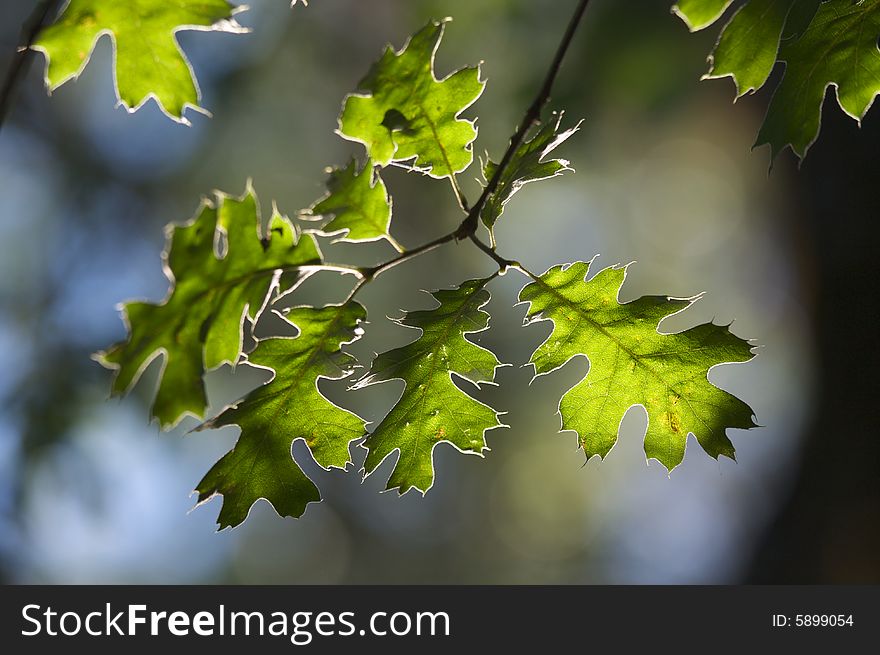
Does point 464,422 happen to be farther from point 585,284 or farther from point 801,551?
point 801,551

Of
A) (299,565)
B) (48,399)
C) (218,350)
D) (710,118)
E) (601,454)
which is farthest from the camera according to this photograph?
(299,565)

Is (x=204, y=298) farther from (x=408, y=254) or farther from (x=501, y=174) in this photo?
(x=501, y=174)

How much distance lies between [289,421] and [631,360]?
0.63 metres

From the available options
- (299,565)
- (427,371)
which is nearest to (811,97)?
(427,371)

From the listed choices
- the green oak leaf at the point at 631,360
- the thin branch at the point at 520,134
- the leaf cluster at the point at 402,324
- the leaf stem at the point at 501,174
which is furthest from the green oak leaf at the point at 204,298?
the green oak leaf at the point at 631,360

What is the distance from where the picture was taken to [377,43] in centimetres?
877

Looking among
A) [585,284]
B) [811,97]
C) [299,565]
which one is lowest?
[585,284]

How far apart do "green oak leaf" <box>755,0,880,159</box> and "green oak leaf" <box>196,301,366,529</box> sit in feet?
2.58

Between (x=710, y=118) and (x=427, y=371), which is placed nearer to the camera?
(x=427, y=371)

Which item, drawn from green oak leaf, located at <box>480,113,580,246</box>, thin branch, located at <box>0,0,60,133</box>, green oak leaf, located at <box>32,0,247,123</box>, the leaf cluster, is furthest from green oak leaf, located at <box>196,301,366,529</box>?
thin branch, located at <box>0,0,60,133</box>

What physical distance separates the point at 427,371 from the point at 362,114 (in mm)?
463

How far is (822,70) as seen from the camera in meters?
1.28

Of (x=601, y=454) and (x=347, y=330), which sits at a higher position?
(x=347, y=330)

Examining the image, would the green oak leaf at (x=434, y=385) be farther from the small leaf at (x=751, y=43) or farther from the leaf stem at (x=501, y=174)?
the small leaf at (x=751, y=43)
